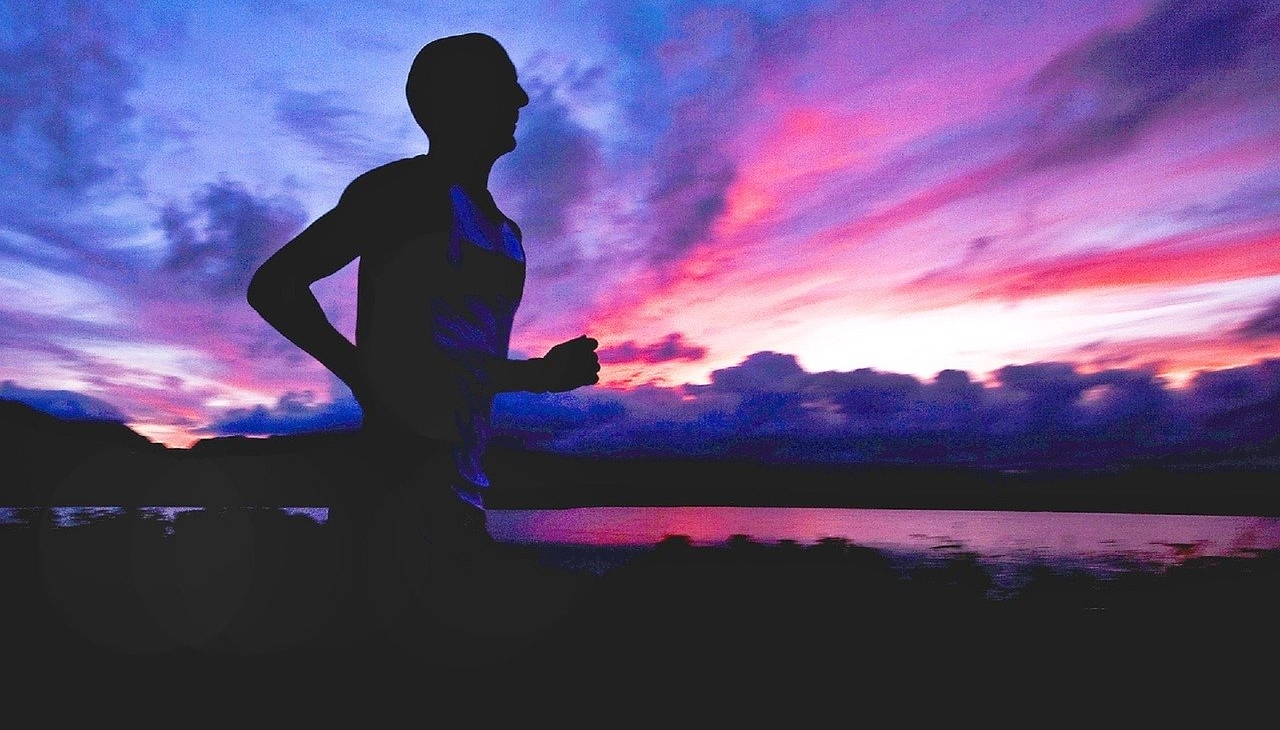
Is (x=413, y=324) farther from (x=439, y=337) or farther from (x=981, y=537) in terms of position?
(x=981, y=537)

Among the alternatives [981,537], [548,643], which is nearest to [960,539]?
[981,537]

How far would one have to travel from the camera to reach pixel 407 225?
1.72 meters

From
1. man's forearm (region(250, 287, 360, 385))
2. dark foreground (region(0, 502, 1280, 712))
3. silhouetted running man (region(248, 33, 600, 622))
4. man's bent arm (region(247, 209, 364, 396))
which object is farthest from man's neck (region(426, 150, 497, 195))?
dark foreground (region(0, 502, 1280, 712))

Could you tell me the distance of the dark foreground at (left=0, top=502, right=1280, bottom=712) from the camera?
162 centimetres

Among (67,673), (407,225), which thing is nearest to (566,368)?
(407,225)

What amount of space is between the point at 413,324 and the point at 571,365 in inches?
18.6

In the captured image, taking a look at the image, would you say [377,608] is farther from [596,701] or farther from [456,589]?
[596,701]

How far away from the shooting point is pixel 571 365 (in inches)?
76.0

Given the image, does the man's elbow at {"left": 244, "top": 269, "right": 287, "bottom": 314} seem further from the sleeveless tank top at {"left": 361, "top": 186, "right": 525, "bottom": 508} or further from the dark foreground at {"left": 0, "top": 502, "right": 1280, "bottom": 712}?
the dark foreground at {"left": 0, "top": 502, "right": 1280, "bottom": 712}

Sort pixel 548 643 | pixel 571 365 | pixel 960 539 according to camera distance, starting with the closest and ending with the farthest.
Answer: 1. pixel 548 643
2. pixel 571 365
3. pixel 960 539

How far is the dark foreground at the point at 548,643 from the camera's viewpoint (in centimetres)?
162

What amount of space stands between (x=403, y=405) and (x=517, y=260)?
58 cm

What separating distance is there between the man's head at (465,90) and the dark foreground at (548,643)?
1241 millimetres

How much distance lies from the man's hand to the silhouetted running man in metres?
0.12
